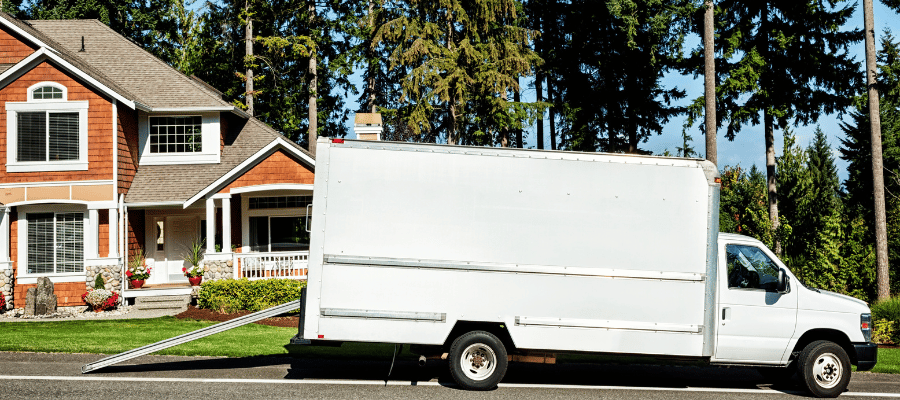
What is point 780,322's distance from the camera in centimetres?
889

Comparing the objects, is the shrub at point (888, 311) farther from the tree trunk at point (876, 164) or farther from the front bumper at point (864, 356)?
the front bumper at point (864, 356)

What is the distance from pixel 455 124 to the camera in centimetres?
2725

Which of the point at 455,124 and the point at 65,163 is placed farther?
the point at 455,124

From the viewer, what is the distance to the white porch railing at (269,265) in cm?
1916

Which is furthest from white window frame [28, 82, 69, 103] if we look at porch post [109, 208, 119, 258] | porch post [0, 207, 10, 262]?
porch post [109, 208, 119, 258]

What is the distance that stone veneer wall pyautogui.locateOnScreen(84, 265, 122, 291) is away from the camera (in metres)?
18.8

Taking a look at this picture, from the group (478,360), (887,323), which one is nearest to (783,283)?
(478,360)

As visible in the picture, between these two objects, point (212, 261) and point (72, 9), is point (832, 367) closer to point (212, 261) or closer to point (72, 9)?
point (212, 261)

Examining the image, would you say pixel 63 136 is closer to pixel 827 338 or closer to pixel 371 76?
pixel 371 76

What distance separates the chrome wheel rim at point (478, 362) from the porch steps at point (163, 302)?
41.6 feet

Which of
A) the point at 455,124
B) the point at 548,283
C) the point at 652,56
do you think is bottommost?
the point at 548,283

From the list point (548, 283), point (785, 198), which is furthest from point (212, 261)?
point (785, 198)

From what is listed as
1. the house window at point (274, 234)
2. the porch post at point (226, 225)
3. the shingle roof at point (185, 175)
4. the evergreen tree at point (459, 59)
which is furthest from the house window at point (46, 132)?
the evergreen tree at point (459, 59)

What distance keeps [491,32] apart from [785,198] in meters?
13.0
